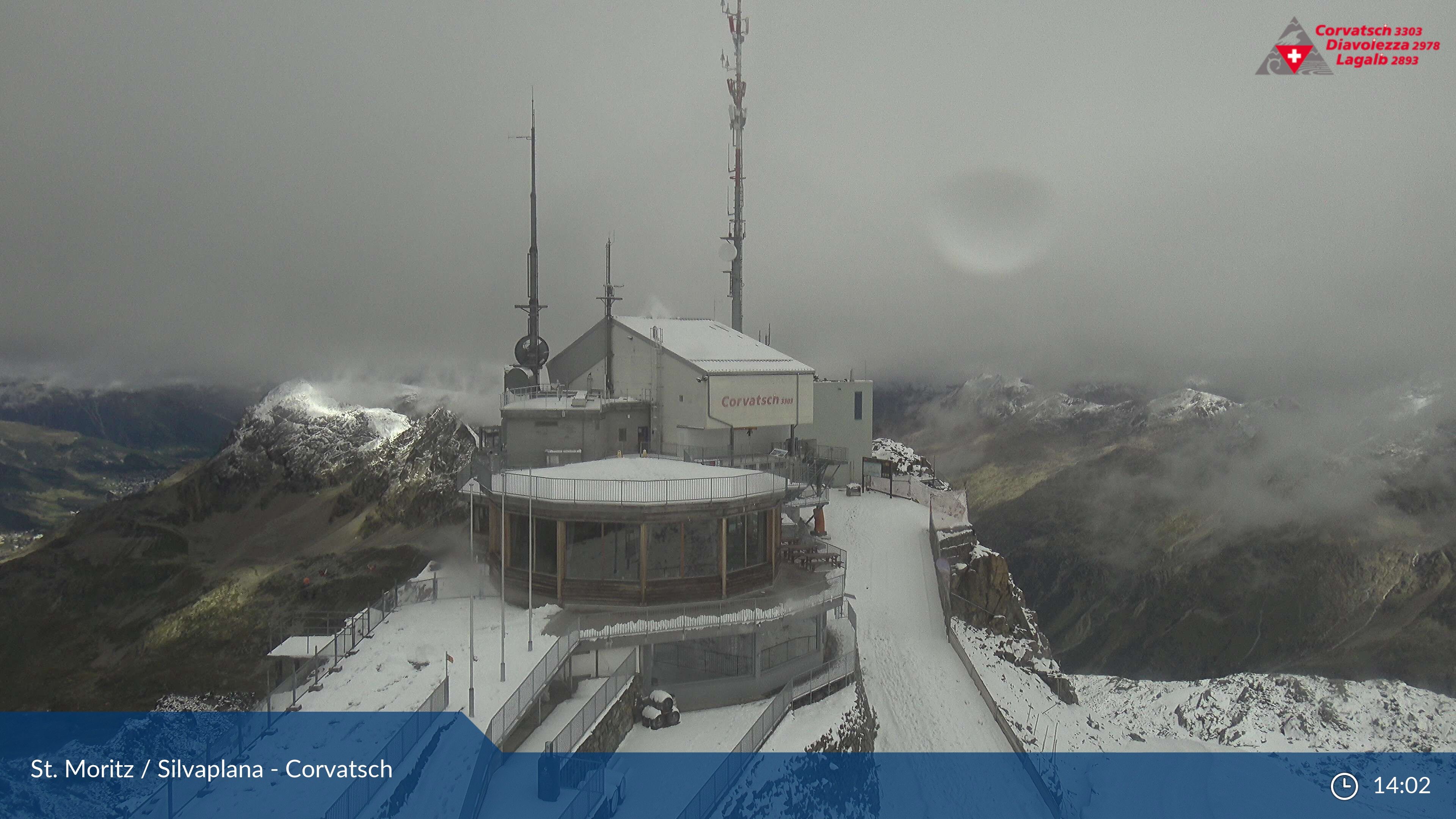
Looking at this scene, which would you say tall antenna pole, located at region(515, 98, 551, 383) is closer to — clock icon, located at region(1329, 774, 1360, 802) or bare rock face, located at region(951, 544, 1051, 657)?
bare rock face, located at region(951, 544, 1051, 657)

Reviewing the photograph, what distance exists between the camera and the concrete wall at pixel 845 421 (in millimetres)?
48844

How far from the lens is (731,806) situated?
17.0m

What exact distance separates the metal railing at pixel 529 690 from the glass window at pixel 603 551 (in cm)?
310

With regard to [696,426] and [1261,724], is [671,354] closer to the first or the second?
[696,426]

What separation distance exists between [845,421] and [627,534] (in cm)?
2905

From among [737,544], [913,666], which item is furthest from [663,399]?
[913,666]

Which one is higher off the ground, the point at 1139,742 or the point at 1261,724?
the point at 1139,742

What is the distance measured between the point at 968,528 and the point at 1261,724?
95620 mm

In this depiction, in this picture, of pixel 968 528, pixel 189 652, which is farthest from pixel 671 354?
pixel 189 652

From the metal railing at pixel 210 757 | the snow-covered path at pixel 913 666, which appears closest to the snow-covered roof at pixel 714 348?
the snow-covered path at pixel 913 666

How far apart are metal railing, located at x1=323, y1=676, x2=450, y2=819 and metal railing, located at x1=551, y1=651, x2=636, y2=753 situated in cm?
249

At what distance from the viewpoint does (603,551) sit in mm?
22766

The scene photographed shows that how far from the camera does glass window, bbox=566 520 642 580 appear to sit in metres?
22.7

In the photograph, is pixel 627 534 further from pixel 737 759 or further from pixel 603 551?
pixel 737 759
